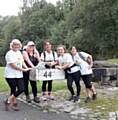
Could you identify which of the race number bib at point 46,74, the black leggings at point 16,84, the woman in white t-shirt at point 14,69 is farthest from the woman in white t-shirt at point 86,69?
the black leggings at point 16,84

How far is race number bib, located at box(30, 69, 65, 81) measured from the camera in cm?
1153

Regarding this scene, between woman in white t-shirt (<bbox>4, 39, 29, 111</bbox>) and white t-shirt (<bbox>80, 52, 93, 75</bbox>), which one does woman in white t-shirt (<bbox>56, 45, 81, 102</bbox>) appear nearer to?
white t-shirt (<bbox>80, 52, 93, 75</bbox>)

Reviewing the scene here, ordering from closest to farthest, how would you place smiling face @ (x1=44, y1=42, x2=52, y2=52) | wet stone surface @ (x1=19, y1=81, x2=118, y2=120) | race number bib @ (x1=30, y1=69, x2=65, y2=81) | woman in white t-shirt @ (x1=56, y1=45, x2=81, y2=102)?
wet stone surface @ (x1=19, y1=81, x2=118, y2=120) → race number bib @ (x1=30, y1=69, x2=65, y2=81) → woman in white t-shirt @ (x1=56, y1=45, x2=81, y2=102) → smiling face @ (x1=44, y1=42, x2=52, y2=52)

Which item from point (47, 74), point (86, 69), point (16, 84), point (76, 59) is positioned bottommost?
point (16, 84)

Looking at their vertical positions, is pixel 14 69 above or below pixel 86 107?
above

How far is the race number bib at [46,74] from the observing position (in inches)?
454

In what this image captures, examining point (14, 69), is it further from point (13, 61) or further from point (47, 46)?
point (47, 46)

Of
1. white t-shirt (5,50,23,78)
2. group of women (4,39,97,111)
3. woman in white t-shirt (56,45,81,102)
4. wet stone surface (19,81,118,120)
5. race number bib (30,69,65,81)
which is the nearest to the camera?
wet stone surface (19,81,118,120)

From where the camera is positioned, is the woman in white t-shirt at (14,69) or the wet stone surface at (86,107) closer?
the wet stone surface at (86,107)

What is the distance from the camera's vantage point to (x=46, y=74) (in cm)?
1177

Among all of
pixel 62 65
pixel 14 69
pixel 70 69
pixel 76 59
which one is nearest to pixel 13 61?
pixel 14 69

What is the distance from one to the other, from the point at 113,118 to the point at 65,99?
2.81m

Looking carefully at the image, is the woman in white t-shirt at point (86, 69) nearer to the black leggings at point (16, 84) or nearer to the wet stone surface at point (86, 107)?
the wet stone surface at point (86, 107)

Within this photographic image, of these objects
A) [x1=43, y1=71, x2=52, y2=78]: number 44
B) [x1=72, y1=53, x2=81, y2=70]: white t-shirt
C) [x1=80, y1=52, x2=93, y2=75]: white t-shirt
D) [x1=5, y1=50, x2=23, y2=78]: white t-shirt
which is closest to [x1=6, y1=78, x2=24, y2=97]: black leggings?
[x1=5, y1=50, x2=23, y2=78]: white t-shirt
